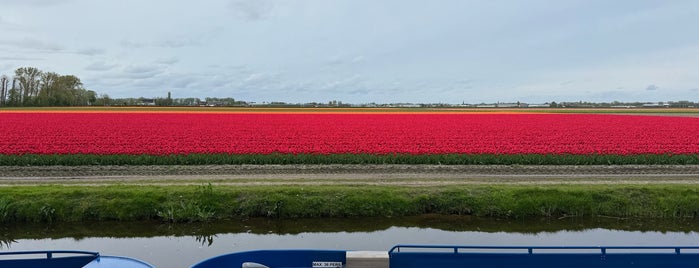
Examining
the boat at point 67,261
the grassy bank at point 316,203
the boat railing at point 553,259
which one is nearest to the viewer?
the boat railing at point 553,259

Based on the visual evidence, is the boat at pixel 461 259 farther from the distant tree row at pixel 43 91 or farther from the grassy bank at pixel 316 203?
the distant tree row at pixel 43 91

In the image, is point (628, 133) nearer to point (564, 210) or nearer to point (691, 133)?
point (691, 133)

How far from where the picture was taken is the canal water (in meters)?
11.3

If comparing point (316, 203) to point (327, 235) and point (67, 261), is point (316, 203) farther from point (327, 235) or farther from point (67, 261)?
point (67, 261)

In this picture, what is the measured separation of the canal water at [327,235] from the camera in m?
11.3

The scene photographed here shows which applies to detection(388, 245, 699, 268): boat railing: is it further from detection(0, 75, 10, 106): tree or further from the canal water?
detection(0, 75, 10, 106): tree

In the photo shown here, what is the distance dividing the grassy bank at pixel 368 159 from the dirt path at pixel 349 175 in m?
0.52

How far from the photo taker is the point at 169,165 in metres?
20.3

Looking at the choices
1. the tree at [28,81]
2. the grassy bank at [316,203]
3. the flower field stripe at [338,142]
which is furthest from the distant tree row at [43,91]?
the grassy bank at [316,203]

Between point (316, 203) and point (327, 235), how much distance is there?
1.71 m

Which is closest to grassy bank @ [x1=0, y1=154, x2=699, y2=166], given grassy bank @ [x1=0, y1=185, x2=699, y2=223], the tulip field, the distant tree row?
the tulip field

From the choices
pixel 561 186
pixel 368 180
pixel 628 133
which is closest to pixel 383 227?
pixel 368 180

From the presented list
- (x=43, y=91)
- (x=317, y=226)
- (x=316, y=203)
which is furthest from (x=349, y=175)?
(x=43, y=91)

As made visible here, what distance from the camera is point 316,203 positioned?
542 inches
